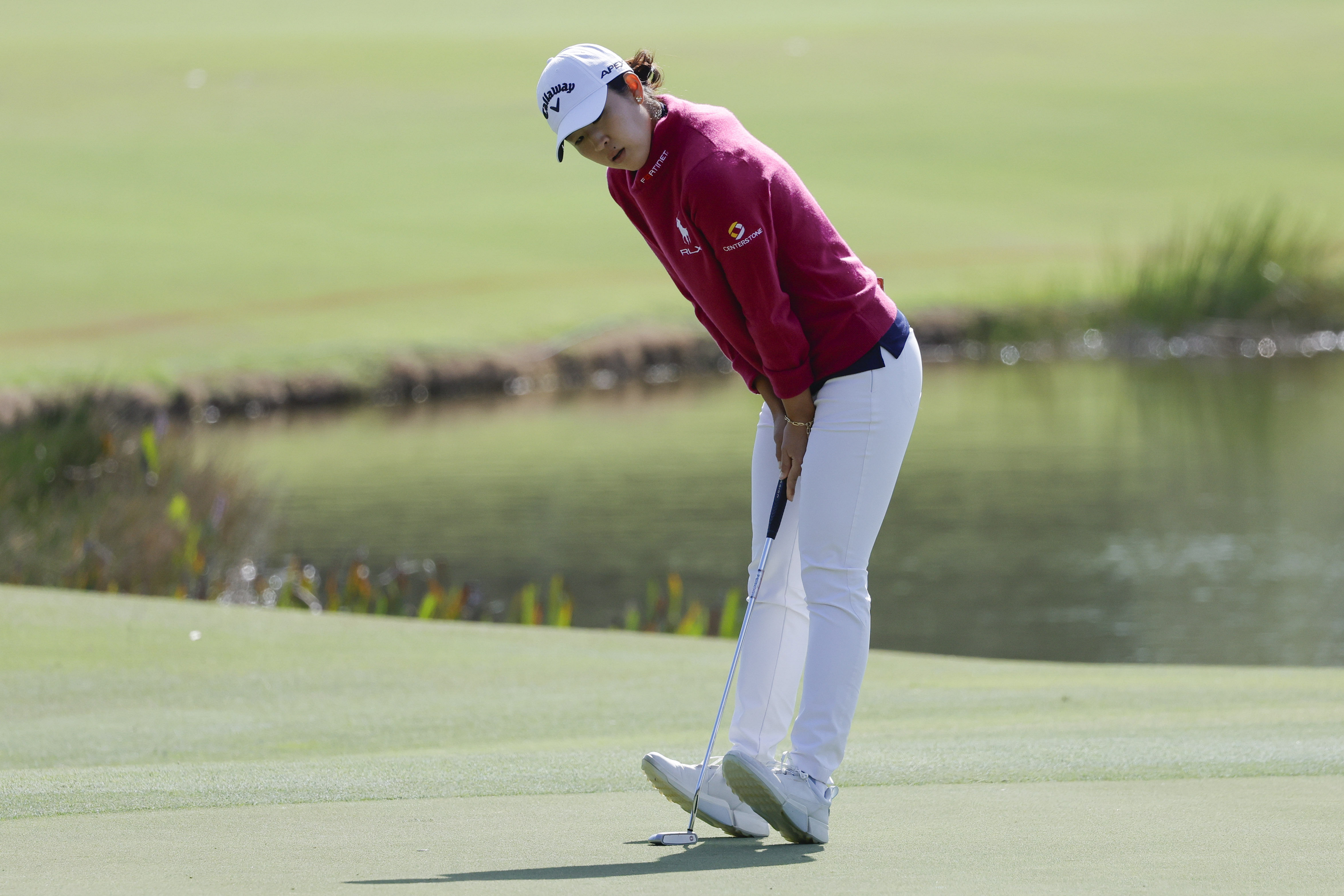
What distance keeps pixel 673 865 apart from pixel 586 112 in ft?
4.81

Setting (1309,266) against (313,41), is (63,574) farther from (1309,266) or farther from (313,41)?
(313,41)

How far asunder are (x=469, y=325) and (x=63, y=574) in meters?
17.0

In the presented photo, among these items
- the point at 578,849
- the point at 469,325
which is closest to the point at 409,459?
the point at 469,325

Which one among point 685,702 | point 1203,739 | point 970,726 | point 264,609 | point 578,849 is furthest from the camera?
point 264,609

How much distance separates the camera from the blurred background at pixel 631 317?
11242mm

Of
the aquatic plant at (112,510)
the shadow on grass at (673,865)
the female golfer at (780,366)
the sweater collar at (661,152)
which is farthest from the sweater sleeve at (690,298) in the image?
the aquatic plant at (112,510)

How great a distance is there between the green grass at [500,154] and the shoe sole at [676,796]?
59.5 feet

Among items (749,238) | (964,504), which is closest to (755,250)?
(749,238)

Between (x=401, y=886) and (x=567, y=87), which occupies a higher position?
(x=567, y=87)

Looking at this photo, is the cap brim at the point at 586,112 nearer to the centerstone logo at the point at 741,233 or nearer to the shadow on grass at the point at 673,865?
the centerstone logo at the point at 741,233

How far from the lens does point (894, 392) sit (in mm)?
3730

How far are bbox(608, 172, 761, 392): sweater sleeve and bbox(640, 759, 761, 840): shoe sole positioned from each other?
842 mm

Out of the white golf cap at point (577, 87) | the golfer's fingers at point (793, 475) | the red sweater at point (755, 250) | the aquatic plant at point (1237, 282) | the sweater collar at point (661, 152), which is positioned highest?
the aquatic plant at point (1237, 282)

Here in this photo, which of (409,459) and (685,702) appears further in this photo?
(409,459)
